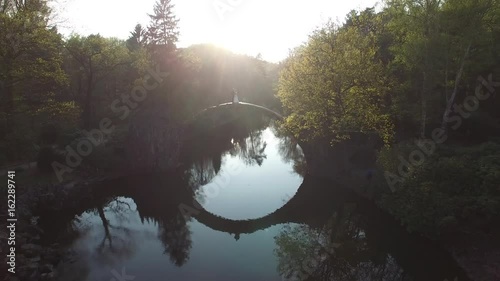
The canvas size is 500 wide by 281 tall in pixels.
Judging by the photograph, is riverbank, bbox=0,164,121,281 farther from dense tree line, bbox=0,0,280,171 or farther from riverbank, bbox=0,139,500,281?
dense tree line, bbox=0,0,280,171

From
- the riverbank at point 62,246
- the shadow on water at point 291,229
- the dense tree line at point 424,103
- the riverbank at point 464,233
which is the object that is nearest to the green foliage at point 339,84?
the dense tree line at point 424,103

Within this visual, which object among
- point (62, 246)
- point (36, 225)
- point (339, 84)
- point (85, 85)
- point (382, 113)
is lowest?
point (62, 246)

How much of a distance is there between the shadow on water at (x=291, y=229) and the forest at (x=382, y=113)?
1849 mm

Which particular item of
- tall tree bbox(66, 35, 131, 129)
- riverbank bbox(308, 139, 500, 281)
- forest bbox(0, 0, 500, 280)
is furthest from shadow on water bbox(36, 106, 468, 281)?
tall tree bbox(66, 35, 131, 129)

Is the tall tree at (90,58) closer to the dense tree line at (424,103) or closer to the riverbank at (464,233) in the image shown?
the dense tree line at (424,103)

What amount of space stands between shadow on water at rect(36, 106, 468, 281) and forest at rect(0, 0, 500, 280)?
1.85 meters

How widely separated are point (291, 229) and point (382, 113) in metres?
16.9

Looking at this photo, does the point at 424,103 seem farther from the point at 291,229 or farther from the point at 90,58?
the point at 90,58

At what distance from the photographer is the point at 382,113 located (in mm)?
35125

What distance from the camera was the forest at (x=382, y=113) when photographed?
2067 centimetres

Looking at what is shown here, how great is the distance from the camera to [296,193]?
115ft

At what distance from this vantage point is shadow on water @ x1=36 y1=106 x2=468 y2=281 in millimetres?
20141

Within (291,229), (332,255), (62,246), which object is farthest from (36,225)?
(332,255)

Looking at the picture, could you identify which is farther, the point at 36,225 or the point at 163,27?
the point at 163,27
